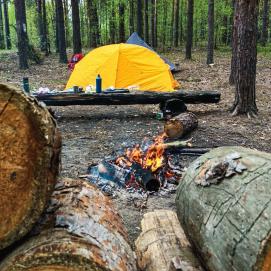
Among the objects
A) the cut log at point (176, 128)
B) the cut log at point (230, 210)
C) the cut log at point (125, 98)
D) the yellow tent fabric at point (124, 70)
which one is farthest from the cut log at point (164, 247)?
the yellow tent fabric at point (124, 70)

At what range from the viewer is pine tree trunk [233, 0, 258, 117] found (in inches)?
377

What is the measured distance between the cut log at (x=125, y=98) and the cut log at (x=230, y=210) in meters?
6.73

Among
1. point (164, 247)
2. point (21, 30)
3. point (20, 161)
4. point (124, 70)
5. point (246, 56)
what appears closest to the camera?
point (20, 161)

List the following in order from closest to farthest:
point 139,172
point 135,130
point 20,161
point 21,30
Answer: point 20,161, point 139,172, point 135,130, point 21,30

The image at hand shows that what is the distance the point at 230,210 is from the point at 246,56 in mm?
7729

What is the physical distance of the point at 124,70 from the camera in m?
11.5

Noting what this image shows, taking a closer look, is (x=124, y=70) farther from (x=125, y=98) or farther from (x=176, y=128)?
(x=176, y=128)

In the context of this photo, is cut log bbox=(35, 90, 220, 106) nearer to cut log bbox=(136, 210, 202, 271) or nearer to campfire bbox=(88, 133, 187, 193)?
campfire bbox=(88, 133, 187, 193)

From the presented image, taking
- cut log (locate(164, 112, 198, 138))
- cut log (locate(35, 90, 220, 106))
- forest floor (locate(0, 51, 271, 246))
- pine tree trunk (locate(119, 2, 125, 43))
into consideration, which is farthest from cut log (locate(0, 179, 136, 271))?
pine tree trunk (locate(119, 2, 125, 43))

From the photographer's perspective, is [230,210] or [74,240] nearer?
[74,240]

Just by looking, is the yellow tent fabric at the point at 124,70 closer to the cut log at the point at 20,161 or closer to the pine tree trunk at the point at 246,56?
the pine tree trunk at the point at 246,56

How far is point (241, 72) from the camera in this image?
9742 mm

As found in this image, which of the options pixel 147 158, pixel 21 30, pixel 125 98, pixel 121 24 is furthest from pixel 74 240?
pixel 121 24

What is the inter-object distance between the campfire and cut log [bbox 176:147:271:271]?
2.50m
